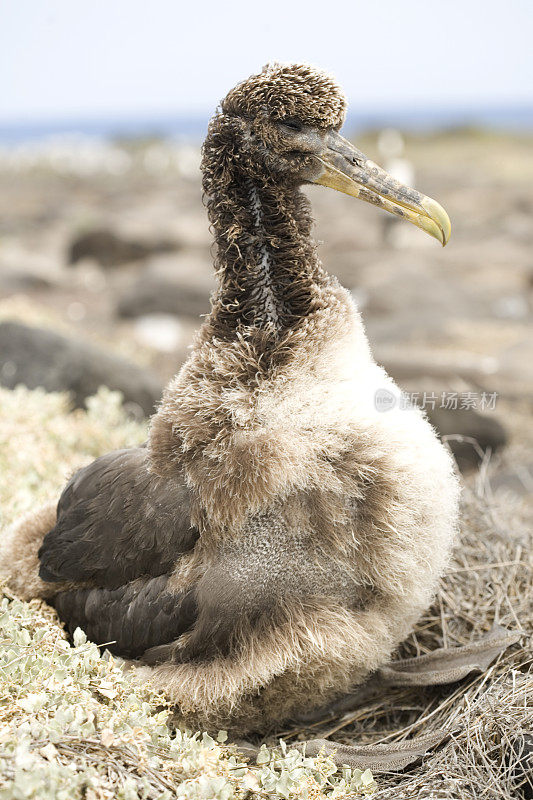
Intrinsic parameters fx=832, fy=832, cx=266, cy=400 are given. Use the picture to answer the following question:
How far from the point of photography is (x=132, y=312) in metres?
11.7

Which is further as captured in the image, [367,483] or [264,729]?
[264,729]

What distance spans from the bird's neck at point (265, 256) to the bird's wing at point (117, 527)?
627mm

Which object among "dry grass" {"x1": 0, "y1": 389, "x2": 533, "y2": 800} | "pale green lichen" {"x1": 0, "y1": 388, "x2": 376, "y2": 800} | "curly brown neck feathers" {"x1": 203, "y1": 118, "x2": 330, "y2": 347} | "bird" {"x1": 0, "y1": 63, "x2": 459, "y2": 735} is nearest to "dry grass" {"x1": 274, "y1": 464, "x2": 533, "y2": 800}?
"dry grass" {"x1": 0, "y1": 389, "x2": 533, "y2": 800}

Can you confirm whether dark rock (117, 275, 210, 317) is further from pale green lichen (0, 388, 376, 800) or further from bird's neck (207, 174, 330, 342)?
bird's neck (207, 174, 330, 342)

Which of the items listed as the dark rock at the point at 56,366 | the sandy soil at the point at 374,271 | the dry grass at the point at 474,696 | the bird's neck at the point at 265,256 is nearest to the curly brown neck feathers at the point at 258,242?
the bird's neck at the point at 265,256

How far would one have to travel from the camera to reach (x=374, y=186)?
2.79 meters

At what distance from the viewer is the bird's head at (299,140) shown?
2.70 metres

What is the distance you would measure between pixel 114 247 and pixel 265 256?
13472 millimetres

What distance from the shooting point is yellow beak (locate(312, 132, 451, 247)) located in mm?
2740

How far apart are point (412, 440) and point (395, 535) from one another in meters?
0.32

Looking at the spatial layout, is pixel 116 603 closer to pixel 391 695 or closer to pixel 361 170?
pixel 391 695

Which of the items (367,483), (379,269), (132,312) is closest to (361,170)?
(367,483)

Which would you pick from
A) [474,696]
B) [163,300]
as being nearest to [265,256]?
[474,696]

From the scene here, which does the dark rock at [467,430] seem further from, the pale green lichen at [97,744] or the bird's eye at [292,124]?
the bird's eye at [292,124]
